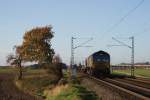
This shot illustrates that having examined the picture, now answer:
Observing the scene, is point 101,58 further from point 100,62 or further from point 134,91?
A: point 134,91

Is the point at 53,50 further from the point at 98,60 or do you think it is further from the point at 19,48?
the point at 98,60

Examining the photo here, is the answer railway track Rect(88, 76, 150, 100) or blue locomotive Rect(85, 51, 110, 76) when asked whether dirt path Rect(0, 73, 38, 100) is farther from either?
blue locomotive Rect(85, 51, 110, 76)

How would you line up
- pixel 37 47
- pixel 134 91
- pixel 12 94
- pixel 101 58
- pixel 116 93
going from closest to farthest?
pixel 116 93 < pixel 134 91 < pixel 12 94 < pixel 101 58 < pixel 37 47

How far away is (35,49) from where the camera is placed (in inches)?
3300

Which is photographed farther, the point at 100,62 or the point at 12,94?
the point at 100,62

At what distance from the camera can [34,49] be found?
83.9 metres

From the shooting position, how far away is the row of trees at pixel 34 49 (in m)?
83.1

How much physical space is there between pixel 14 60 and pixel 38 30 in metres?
8.08

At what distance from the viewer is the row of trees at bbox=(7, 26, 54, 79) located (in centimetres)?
8306

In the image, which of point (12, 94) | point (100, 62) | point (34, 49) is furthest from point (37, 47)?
point (12, 94)

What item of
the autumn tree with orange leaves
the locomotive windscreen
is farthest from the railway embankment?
the autumn tree with orange leaves

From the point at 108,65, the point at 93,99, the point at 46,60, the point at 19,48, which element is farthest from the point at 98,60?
the point at 93,99

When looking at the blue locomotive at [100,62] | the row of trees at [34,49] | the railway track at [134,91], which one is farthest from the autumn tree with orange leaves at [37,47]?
the railway track at [134,91]

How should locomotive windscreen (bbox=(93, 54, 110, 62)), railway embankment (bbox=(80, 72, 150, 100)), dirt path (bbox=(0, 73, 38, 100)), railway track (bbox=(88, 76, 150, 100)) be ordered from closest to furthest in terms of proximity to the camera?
1. railway embankment (bbox=(80, 72, 150, 100))
2. railway track (bbox=(88, 76, 150, 100))
3. dirt path (bbox=(0, 73, 38, 100))
4. locomotive windscreen (bbox=(93, 54, 110, 62))
